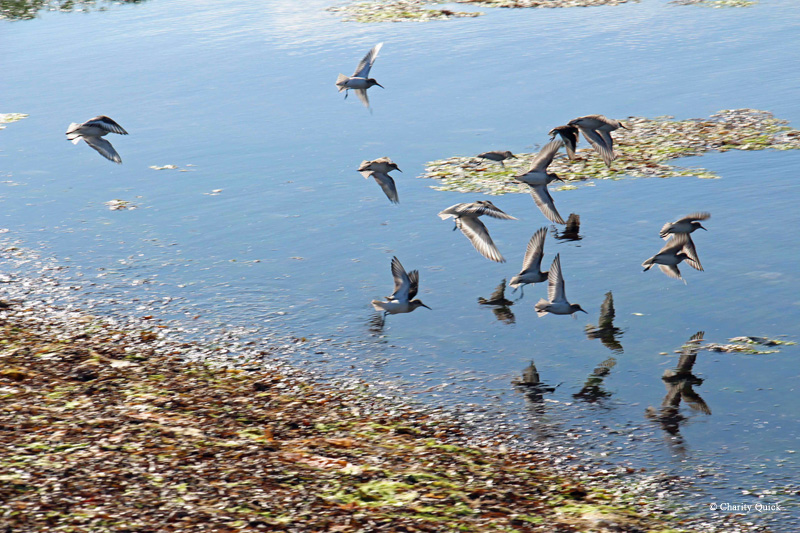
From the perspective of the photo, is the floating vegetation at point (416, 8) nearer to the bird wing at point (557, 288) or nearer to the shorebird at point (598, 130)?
the shorebird at point (598, 130)

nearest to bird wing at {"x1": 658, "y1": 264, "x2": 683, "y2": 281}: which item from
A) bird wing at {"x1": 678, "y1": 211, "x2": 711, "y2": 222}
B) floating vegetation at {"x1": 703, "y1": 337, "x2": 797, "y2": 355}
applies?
bird wing at {"x1": 678, "y1": 211, "x2": 711, "y2": 222}

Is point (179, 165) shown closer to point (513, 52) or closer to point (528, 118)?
point (528, 118)

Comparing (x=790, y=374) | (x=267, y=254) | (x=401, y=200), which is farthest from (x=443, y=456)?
(x=401, y=200)

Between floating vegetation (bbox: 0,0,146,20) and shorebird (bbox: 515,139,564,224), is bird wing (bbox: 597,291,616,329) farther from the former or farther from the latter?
floating vegetation (bbox: 0,0,146,20)

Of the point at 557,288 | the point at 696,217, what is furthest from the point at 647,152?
the point at 557,288

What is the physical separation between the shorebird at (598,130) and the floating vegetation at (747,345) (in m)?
6.74

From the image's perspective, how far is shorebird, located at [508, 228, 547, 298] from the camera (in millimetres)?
17422

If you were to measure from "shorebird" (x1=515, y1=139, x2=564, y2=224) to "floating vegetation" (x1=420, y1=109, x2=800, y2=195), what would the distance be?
366 cm

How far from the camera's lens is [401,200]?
24.2 meters

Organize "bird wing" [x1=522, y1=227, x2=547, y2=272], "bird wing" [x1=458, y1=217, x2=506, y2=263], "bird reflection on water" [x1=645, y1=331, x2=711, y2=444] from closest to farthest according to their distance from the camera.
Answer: "bird reflection on water" [x1=645, y1=331, x2=711, y2=444], "bird wing" [x1=522, y1=227, x2=547, y2=272], "bird wing" [x1=458, y1=217, x2=506, y2=263]

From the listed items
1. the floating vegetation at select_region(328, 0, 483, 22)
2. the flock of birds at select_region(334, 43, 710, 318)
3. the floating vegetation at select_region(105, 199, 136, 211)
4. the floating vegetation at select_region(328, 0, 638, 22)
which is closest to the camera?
the flock of birds at select_region(334, 43, 710, 318)

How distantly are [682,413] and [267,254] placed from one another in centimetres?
1066

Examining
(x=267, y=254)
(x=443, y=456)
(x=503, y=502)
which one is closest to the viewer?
(x=503, y=502)

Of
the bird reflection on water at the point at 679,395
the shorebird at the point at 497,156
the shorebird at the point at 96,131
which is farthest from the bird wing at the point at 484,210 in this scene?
the shorebird at the point at 96,131
